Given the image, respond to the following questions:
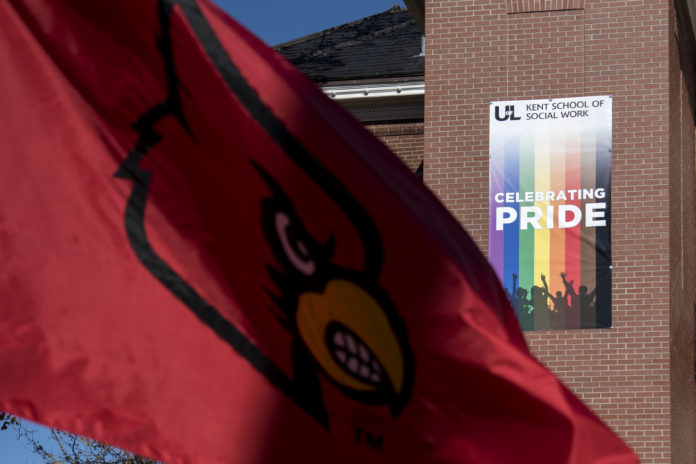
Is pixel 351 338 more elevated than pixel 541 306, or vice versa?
pixel 351 338

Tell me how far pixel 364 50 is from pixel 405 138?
8.73ft

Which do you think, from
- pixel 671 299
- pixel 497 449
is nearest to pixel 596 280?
pixel 671 299

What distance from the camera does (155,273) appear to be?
13.6ft

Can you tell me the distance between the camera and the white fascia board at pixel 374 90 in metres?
20.9

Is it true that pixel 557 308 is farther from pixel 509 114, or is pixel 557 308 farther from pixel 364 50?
pixel 364 50

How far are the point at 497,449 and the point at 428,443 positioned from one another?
224 mm

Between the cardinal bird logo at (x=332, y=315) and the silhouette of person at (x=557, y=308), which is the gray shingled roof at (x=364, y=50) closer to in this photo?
the silhouette of person at (x=557, y=308)

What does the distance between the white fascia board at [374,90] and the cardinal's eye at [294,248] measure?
16847mm

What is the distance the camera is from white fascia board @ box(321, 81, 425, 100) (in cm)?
2091

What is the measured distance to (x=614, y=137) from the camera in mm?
16891

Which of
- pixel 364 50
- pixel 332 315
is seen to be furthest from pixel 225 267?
pixel 364 50

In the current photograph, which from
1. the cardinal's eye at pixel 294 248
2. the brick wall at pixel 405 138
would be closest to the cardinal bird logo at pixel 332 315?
the cardinal's eye at pixel 294 248

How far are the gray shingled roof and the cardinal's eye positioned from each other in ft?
55.4

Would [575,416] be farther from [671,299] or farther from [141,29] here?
[671,299]
